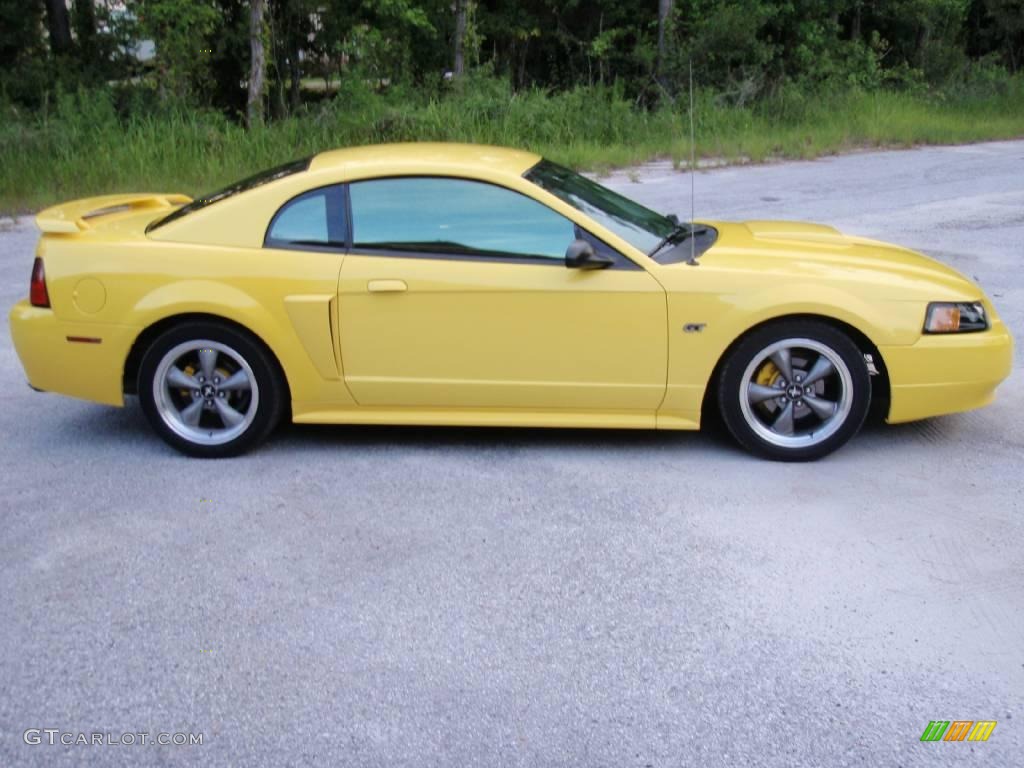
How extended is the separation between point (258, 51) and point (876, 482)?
1561 cm

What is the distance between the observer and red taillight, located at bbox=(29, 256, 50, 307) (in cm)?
528

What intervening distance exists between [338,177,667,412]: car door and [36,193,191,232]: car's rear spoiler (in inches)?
55.1

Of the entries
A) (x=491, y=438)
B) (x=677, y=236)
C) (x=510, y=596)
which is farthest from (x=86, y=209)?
(x=510, y=596)

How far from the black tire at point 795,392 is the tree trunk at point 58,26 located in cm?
1965

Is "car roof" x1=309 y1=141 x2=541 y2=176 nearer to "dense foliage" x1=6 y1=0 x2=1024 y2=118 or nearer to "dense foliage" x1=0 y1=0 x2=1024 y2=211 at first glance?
"dense foliage" x1=0 y1=0 x2=1024 y2=211

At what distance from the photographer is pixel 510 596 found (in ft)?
13.2

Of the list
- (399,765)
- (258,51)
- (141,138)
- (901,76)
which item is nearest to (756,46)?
(901,76)

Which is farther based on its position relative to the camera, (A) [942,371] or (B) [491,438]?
(B) [491,438]

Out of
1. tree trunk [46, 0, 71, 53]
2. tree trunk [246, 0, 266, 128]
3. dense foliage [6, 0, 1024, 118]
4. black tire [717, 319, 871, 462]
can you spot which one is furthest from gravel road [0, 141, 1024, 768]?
tree trunk [46, 0, 71, 53]

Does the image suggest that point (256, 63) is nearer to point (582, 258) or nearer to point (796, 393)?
point (582, 258)

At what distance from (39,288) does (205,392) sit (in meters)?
0.93

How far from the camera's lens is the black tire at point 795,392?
5.03m

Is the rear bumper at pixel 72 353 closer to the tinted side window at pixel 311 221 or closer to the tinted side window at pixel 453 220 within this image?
the tinted side window at pixel 311 221

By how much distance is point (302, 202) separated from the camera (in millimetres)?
5238
